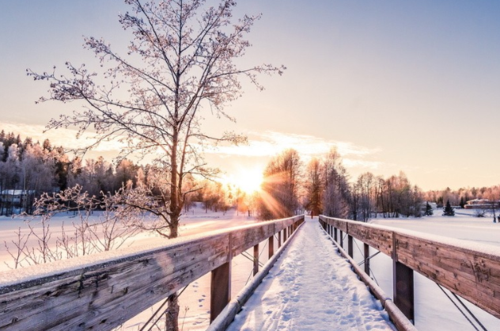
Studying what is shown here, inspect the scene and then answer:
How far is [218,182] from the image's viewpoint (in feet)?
25.0

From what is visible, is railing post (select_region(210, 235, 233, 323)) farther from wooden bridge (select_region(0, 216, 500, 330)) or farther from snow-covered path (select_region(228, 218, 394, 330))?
snow-covered path (select_region(228, 218, 394, 330))

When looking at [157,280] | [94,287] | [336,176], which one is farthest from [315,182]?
[94,287]

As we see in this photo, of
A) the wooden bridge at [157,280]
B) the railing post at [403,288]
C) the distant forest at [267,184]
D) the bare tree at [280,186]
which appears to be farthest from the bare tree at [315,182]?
the wooden bridge at [157,280]

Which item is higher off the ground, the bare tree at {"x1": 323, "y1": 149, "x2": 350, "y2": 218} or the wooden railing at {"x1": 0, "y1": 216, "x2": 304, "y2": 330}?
the bare tree at {"x1": 323, "y1": 149, "x2": 350, "y2": 218}

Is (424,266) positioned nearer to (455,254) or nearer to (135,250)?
(455,254)

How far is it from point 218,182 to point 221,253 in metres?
4.53

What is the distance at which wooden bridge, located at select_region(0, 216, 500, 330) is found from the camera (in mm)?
1030

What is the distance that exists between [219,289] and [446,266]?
2.16m

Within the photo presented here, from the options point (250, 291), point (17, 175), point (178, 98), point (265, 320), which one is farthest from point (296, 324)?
point (17, 175)

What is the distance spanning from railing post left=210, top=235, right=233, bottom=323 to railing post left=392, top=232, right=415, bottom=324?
195 cm

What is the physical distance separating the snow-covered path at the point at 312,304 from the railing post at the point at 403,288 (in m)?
0.25

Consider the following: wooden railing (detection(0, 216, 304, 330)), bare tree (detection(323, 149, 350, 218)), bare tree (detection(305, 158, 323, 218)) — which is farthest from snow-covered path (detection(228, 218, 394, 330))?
bare tree (detection(305, 158, 323, 218))

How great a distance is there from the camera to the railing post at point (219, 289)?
307 centimetres

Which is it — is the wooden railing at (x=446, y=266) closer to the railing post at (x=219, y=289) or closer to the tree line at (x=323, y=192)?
the railing post at (x=219, y=289)
